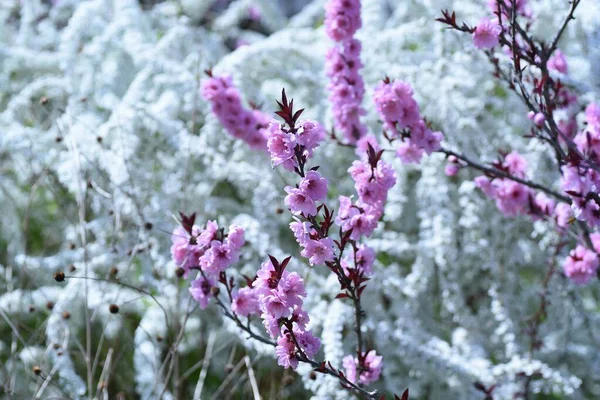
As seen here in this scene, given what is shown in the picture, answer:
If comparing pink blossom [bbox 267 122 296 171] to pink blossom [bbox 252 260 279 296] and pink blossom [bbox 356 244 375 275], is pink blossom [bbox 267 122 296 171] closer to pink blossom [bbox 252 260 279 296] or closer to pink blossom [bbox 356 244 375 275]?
pink blossom [bbox 252 260 279 296]

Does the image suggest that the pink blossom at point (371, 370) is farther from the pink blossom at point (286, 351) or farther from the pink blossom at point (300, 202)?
the pink blossom at point (300, 202)

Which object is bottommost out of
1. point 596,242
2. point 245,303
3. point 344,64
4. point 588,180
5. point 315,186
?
point 245,303

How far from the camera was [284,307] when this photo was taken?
1018 millimetres

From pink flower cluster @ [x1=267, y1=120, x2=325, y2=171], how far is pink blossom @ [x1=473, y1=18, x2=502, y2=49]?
532mm

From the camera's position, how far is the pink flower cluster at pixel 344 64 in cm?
166

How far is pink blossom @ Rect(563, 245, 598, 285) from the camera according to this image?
1.58 meters

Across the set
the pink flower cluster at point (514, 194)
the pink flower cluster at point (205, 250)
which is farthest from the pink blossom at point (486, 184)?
the pink flower cluster at point (205, 250)

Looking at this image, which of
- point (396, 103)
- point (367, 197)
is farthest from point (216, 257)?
point (396, 103)

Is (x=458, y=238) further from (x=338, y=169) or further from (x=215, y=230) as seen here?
(x=215, y=230)

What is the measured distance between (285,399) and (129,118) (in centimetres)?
106

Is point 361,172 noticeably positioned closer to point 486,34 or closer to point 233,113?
point 486,34

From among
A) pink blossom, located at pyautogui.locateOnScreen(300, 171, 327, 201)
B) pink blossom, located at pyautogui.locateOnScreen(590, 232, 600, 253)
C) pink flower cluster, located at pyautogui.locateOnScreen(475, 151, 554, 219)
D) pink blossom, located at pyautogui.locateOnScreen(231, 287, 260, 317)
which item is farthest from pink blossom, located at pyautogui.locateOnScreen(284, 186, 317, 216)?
pink blossom, located at pyautogui.locateOnScreen(590, 232, 600, 253)

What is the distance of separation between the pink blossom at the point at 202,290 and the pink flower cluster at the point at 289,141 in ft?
1.25

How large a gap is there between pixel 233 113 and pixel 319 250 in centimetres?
90
